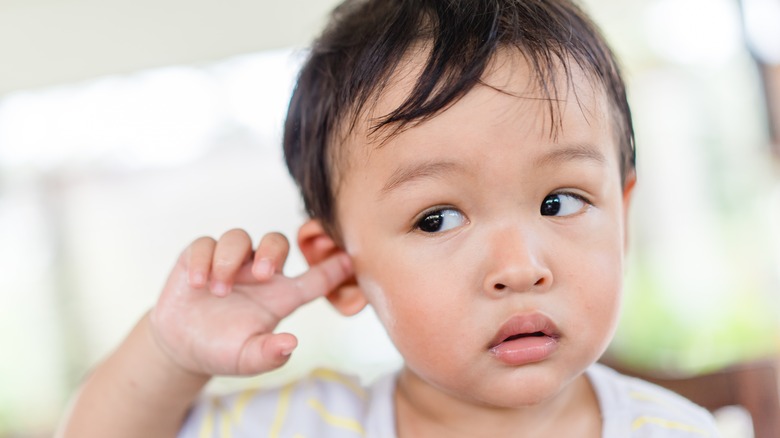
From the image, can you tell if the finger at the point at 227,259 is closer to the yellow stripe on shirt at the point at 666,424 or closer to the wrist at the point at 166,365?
the wrist at the point at 166,365

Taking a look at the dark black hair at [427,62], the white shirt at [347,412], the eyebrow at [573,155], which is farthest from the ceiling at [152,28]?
the eyebrow at [573,155]

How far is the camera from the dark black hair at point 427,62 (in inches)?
30.3

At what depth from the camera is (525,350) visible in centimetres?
74

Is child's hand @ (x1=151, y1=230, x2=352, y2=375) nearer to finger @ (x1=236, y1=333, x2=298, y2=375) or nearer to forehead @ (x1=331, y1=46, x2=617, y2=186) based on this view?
finger @ (x1=236, y1=333, x2=298, y2=375)

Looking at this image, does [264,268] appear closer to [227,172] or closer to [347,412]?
[347,412]

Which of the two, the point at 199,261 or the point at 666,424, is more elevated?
the point at 199,261

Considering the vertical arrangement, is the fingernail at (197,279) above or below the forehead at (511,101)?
below

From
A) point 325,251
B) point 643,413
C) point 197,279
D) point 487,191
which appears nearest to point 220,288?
point 197,279

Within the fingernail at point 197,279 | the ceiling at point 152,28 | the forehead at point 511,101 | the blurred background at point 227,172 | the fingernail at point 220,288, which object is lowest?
the blurred background at point 227,172

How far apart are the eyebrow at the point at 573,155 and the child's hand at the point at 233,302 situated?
11.3 inches

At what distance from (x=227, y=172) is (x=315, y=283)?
2.92 m

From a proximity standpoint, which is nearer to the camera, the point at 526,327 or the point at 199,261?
the point at 526,327

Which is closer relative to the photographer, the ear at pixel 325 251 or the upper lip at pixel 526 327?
the upper lip at pixel 526 327

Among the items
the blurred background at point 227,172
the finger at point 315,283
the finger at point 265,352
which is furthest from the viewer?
the blurred background at point 227,172
